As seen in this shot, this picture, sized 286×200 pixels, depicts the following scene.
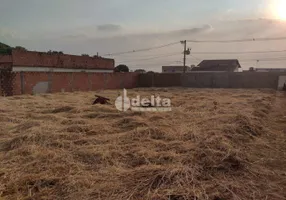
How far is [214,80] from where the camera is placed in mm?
23125

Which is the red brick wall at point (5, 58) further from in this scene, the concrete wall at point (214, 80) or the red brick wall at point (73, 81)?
the concrete wall at point (214, 80)

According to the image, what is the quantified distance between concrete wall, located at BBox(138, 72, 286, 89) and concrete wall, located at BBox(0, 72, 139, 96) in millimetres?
3239

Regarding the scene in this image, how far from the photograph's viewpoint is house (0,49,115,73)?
20.2 metres

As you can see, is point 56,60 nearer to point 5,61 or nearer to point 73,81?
point 5,61

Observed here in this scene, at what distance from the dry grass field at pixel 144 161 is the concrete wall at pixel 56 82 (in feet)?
31.7

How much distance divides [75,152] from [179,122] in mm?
2745

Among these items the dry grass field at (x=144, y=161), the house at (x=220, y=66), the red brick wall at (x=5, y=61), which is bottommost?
the dry grass field at (x=144, y=161)

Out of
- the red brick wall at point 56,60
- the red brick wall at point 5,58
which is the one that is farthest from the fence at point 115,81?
the red brick wall at point 5,58

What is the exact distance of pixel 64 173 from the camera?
9.55 ft

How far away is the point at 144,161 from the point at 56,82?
48.1 feet

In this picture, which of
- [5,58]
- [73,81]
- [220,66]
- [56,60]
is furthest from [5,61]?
[220,66]

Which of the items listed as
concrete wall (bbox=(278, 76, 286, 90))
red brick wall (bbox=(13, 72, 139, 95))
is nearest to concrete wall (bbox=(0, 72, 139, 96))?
red brick wall (bbox=(13, 72, 139, 95))

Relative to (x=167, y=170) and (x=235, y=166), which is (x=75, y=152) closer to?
(x=167, y=170)

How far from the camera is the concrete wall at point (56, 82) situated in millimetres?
13867
